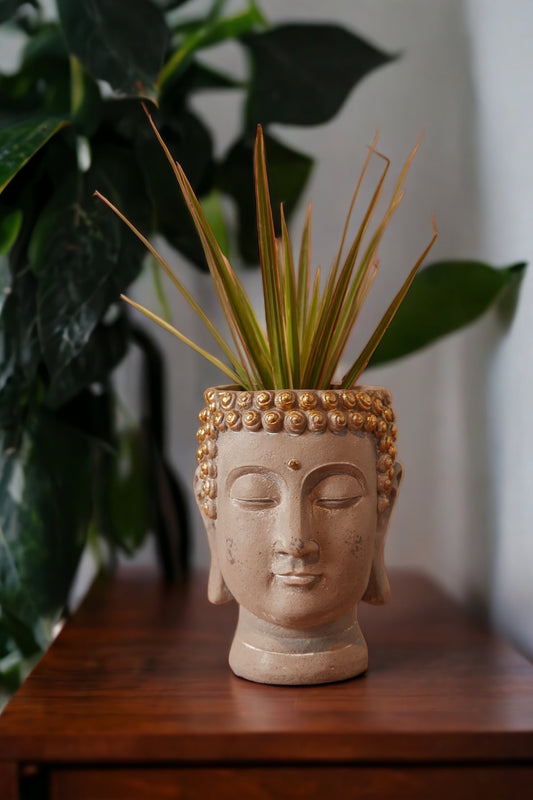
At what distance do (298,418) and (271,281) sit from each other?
5.0 inches

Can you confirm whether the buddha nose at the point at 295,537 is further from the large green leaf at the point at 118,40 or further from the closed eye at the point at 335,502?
the large green leaf at the point at 118,40

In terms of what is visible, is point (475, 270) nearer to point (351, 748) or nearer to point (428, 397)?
point (428, 397)

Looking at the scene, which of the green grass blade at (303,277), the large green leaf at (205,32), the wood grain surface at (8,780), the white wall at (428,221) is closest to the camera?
the wood grain surface at (8,780)

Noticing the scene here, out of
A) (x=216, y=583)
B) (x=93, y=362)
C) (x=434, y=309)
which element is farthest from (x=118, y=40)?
(x=216, y=583)

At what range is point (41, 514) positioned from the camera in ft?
2.85

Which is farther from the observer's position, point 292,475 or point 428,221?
point 428,221

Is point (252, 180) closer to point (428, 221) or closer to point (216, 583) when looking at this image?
point (428, 221)

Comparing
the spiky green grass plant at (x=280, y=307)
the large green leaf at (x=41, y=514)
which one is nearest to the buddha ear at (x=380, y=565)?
the spiky green grass plant at (x=280, y=307)

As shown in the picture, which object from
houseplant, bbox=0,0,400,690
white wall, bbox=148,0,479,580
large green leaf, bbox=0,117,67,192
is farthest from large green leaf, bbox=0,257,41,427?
white wall, bbox=148,0,479,580

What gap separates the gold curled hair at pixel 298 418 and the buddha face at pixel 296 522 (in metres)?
0.01

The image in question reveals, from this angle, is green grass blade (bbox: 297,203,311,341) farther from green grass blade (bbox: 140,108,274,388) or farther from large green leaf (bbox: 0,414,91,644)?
large green leaf (bbox: 0,414,91,644)

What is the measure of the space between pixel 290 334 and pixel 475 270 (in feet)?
1.18

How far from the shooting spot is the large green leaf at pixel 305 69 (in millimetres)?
1008

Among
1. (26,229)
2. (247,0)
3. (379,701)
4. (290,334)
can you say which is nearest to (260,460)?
(290,334)
